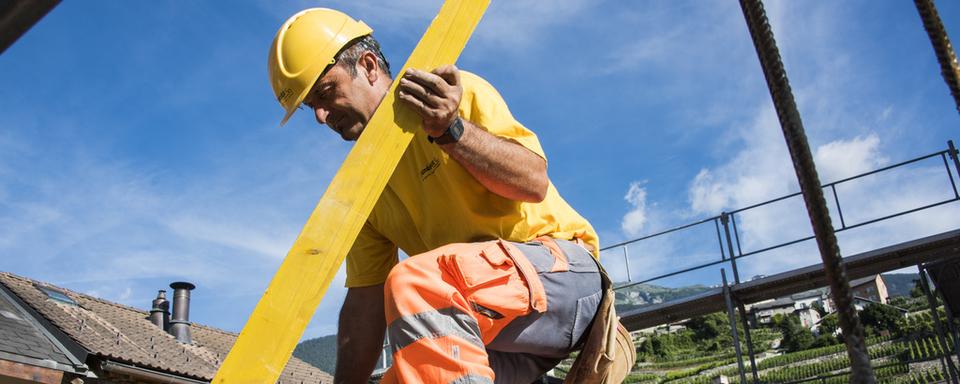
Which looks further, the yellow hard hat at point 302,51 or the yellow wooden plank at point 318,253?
the yellow hard hat at point 302,51

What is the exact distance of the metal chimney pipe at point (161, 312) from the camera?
58.6 ft

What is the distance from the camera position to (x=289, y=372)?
17.4m

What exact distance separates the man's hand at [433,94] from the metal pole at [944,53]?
99 centimetres

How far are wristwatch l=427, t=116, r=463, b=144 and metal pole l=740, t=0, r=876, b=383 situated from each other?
75 cm

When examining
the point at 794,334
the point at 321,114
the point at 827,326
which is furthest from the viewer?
the point at 794,334

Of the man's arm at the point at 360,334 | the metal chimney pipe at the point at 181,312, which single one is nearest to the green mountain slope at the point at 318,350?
the metal chimney pipe at the point at 181,312

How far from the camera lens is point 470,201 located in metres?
2.19

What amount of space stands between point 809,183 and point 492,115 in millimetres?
1034

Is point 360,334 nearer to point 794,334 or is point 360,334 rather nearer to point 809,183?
point 809,183

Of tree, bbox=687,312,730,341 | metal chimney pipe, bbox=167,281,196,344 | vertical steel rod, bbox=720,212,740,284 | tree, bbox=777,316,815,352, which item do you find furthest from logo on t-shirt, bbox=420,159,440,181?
tree, bbox=687,312,730,341

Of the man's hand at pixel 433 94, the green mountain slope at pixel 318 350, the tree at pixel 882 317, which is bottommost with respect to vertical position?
the man's hand at pixel 433 94

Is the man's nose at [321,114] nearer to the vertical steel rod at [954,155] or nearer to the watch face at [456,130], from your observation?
the watch face at [456,130]

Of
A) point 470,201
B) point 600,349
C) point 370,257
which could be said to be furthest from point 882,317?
point 470,201

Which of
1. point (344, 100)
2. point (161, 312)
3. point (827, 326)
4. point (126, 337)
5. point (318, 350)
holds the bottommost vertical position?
point (344, 100)
